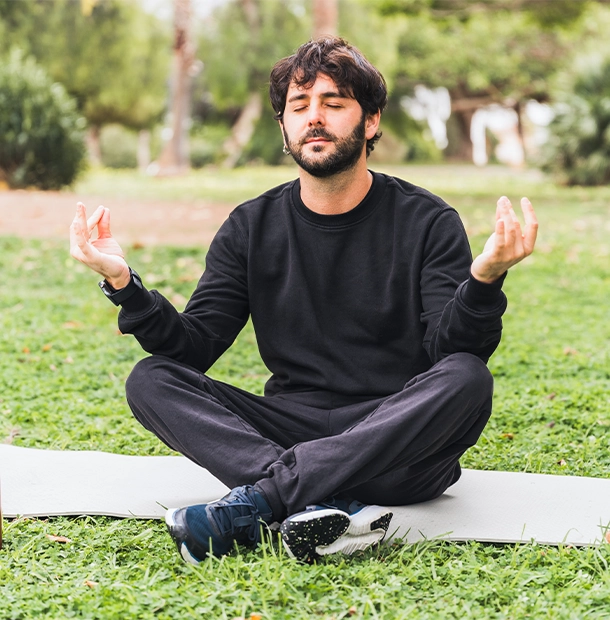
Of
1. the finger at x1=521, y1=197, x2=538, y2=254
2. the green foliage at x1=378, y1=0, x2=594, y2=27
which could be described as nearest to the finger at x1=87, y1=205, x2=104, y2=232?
the finger at x1=521, y1=197, x2=538, y2=254

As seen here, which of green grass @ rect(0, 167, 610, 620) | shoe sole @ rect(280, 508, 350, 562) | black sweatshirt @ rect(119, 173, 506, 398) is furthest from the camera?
black sweatshirt @ rect(119, 173, 506, 398)

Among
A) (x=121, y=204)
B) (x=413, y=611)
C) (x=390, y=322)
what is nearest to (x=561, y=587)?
(x=413, y=611)

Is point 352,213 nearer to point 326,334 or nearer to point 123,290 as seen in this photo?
point 326,334

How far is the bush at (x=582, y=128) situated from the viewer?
15336 millimetres

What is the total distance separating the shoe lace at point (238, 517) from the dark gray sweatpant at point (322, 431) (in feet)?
0.20

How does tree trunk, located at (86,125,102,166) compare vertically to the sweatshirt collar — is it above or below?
above

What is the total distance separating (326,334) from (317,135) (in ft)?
2.21

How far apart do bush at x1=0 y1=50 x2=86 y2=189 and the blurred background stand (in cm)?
2

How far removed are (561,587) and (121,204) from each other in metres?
11.0

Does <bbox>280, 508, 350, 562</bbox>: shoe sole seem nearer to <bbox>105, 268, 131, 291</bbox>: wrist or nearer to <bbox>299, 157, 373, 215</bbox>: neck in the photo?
<bbox>105, 268, 131, 291</bbox>: wrist

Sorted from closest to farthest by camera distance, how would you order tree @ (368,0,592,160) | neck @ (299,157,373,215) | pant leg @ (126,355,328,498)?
1. pant leg @ (126,355,328,498)
2. neck @ (299,157,373,215)
3. tree @ (368,0,592,160)

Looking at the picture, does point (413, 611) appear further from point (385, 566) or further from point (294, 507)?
point (294, 507)

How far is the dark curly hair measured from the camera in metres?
3.13

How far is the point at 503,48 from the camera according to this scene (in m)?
30.5
